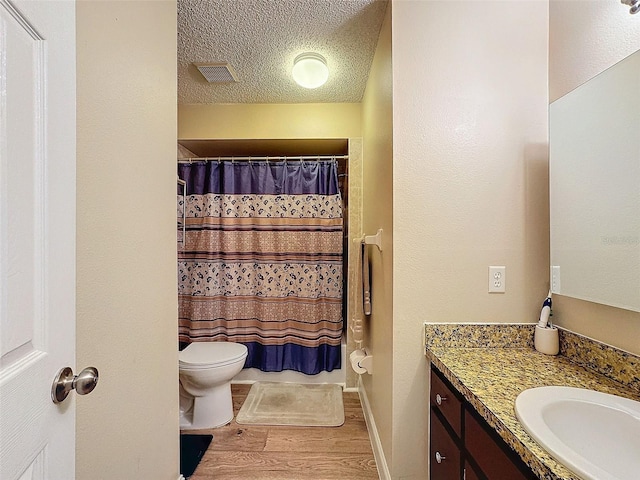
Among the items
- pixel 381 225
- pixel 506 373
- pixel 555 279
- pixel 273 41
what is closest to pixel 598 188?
pixel 555 279

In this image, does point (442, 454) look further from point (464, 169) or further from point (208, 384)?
point (208, 384)

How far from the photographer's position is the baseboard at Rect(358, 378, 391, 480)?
5.41ft

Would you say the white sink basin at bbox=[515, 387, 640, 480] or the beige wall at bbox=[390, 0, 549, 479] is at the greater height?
the beige wall at bbox=[390, 0, 549, 479]

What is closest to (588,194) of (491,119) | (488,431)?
(491,119)

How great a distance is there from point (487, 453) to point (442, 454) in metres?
0.40

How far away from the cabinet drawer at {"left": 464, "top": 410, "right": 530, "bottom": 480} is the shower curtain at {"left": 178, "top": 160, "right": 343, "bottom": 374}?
1790 mm

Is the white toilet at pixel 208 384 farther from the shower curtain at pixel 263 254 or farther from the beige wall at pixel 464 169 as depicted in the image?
the beige wall at pixel 464 169

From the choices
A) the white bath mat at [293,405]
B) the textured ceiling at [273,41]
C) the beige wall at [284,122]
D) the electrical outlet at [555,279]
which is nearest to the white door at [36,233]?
the textured ceiling at [273,41]

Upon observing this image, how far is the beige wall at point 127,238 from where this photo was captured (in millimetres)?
→ 917

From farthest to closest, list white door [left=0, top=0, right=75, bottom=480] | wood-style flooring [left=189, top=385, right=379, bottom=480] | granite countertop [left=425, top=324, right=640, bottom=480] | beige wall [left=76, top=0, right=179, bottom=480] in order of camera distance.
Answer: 1. wood-style flooring [left=189, top=385, right=379, bottom=480]
2. beige wall [left=76, top=0, right=179, bottom=480]
3. granite countertop [left=425, top=324, right=640, bottom=480]
4. white door [left=0, top=0, right=75, bottom=480]

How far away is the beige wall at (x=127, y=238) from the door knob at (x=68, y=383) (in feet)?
0.90

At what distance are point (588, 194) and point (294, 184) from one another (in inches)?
81.0

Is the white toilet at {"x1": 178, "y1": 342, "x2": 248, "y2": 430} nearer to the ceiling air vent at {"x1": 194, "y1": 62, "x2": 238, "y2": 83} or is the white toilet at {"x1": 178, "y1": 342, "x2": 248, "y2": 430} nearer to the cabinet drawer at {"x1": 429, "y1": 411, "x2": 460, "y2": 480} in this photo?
the cabinet drawer at {"x1": 429, "y1": 411, "x2": 460, "y2": 480}

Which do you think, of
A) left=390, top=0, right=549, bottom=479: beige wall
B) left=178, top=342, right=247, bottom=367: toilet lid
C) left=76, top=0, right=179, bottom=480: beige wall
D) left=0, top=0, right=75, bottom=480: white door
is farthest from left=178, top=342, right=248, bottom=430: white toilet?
left=0, top=0, right=75, bottom=480: white door
